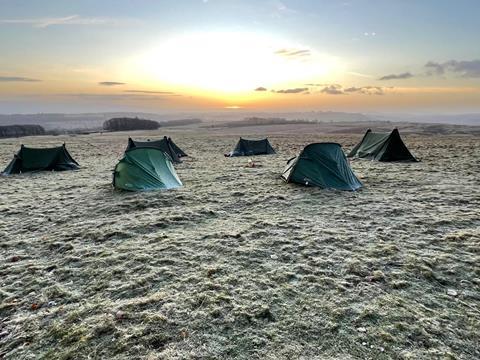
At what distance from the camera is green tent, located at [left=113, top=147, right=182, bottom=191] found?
13315 mm

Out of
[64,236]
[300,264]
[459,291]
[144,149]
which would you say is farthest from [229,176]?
[459,291]

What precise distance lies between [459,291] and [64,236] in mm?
9151

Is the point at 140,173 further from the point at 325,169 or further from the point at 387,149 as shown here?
the point at 387,149

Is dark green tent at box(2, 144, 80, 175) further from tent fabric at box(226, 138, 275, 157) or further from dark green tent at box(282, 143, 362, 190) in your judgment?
dark green tent at box(282, 143, 362, 190)

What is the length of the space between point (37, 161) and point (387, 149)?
873 inches

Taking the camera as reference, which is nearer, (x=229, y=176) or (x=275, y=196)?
(x=275, y=196)

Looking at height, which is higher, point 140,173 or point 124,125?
point 124,125

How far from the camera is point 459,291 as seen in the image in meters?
5.55

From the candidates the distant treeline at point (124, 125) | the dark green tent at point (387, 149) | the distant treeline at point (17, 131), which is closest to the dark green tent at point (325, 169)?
the dark green tent at point (387, 149)

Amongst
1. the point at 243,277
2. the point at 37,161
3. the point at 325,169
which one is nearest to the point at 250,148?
the point at 325,169

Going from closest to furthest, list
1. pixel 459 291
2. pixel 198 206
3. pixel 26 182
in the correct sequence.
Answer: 1. pixel 459 291
2. pixel 198 206
3. pixel 26 182

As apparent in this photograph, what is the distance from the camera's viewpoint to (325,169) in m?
13.4

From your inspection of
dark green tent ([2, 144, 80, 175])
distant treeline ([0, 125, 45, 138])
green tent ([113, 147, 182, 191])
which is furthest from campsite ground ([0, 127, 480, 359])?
distant treeline ([0, 125, 45, 138])

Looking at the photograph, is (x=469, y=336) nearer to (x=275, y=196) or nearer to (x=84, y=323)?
(x=84, y=323)
